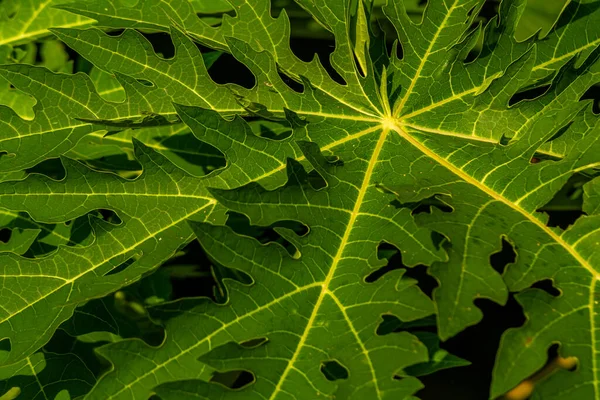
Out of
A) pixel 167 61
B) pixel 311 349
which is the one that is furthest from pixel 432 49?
pixel 311 349

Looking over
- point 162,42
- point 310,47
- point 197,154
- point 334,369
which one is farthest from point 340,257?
point 162,42

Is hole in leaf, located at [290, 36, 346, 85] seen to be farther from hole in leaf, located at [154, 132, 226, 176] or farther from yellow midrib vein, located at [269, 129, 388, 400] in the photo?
yellow midrib vein, located at [269, 129, 388, 400]

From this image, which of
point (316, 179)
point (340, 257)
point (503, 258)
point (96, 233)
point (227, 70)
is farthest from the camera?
point (227, 70)

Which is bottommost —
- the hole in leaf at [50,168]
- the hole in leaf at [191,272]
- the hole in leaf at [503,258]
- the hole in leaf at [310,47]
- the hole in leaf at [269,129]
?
the hole in leaf at [191,272]

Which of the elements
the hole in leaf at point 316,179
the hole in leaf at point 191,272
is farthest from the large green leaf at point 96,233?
the hole in leaf at point 191,272

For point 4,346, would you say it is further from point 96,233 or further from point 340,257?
point 340,257

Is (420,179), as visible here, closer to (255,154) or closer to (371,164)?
(371,164)

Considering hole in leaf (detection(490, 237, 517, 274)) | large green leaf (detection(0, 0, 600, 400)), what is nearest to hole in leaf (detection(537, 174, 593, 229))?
hole in leaf (detection(490, 237, 517, 274))

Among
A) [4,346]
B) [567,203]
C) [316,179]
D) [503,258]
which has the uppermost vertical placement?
[567,203]

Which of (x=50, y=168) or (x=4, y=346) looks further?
(x=50, y=168)

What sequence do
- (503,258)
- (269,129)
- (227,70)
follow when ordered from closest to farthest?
(269,129), (503,258), (227,70)

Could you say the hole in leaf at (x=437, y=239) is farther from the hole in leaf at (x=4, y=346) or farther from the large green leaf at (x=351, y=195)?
the hole in leaf at (x=4, y=346)
